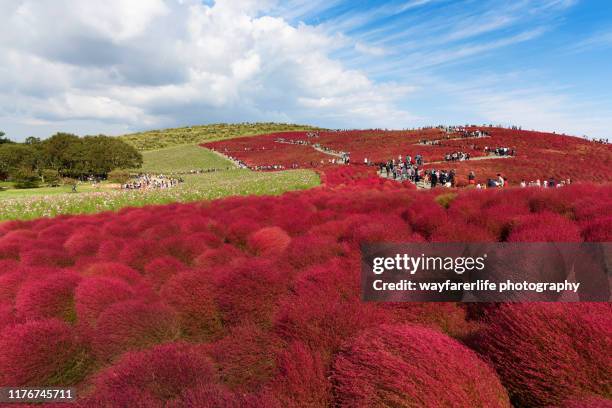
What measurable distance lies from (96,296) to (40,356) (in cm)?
81

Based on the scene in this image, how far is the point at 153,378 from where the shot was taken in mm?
2107

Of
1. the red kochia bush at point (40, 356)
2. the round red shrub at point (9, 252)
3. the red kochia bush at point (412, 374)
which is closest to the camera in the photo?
the red kochia bush at point (412, 374)

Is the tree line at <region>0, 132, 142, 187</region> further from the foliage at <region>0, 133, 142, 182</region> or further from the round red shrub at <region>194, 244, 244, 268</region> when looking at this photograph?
the round red shrub at <region>194, 244, 244, 268</region>

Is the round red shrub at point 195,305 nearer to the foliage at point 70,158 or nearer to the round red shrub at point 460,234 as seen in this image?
the round red shrub at point 460,234

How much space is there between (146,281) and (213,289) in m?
1.26

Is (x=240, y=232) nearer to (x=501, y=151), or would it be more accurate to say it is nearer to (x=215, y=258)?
(x=215, y=258)

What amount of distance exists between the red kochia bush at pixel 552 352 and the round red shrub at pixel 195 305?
214 cm

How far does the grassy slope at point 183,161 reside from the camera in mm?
60050

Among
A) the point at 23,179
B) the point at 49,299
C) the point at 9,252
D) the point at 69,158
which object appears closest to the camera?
the point at 49,299

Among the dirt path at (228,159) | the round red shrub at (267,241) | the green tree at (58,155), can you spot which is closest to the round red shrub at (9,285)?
the round red shrub at (267,241)

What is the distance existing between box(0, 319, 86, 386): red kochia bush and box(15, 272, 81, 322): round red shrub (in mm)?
751

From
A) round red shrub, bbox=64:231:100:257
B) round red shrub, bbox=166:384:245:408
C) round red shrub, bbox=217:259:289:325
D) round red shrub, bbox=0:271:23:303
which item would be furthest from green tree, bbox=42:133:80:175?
round red shrub, bbox=166:384:245:408

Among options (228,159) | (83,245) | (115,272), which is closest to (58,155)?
(228,159)

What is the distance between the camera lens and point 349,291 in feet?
9.62
